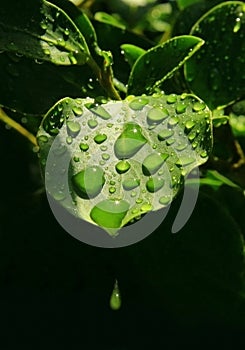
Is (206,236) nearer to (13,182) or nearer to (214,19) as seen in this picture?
(214,19)

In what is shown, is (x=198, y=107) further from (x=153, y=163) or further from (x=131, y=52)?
(x=131, y=52)

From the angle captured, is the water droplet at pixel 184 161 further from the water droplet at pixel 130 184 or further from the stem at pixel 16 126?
the stem at pixel 16 126

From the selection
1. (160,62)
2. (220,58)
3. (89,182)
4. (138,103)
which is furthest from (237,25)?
(89,182)

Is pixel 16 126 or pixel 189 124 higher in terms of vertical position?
pixel 189 124

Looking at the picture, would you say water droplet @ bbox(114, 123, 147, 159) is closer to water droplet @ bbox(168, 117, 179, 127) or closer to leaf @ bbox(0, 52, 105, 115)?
water droplet @ bbox(168, 117, 179, 127)

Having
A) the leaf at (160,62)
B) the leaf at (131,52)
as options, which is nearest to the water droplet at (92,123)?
the leaf at (160,62)

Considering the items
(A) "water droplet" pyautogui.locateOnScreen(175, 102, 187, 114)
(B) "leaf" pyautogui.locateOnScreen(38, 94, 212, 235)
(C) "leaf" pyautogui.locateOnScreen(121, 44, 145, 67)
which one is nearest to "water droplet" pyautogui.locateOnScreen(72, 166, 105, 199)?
(B) "leaf" pyautogui.locateOnScreen(38, 94, 212, 235)
